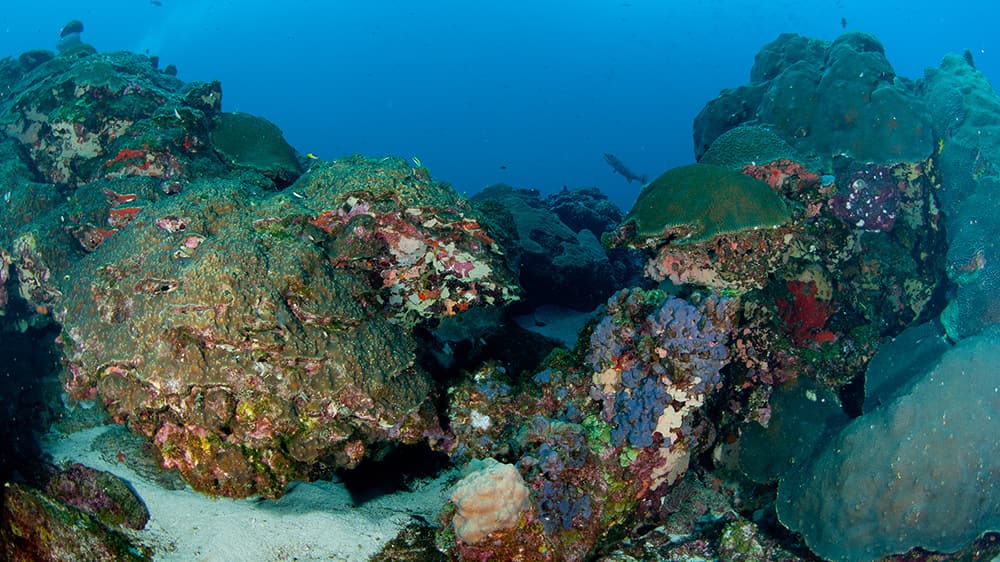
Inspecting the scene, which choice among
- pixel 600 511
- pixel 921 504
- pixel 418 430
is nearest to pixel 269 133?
pixel 418 430

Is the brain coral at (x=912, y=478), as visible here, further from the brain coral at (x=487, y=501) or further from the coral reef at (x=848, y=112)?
the coral reef at (x=848, y=112)

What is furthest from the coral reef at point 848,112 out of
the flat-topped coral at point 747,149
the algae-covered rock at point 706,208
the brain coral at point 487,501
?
the brain coral at point 487,501

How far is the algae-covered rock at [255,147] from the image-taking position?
7895mm

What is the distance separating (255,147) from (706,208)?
21.6 ft

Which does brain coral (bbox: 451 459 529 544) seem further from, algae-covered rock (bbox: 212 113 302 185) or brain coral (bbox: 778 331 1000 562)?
algae-covered rock (bbox: 212 113 302 185)

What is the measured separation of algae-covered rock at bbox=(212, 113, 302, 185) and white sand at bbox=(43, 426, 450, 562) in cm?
438

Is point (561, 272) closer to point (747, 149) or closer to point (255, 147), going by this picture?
point (747, 149)

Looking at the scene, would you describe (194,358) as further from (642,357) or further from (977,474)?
(977,474)

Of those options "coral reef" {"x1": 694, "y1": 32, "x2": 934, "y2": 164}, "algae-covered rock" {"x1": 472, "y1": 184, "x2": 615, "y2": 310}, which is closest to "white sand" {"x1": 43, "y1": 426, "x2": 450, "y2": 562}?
"algae-covered rock" {"x1": 472, "y1": 184, "x2": 615, "y2": 310}

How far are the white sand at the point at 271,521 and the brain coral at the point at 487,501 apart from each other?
0.95m

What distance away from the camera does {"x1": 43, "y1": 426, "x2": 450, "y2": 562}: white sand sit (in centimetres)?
403

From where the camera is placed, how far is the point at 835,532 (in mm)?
4957

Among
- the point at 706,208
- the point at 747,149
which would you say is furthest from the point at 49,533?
the point at 747,149

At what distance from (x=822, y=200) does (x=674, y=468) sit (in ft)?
16.4
